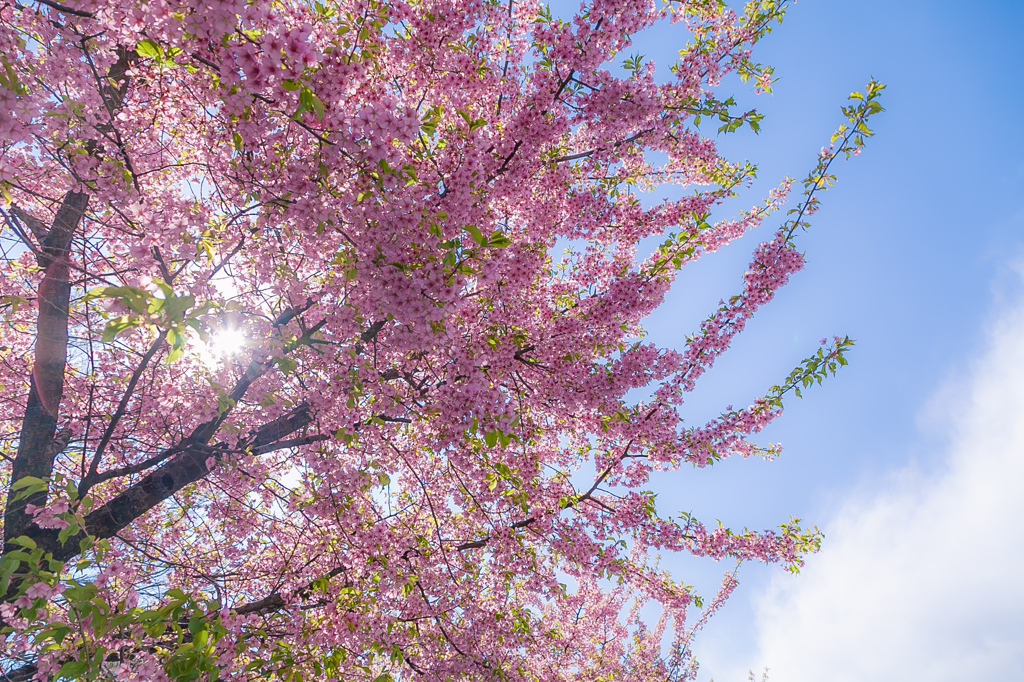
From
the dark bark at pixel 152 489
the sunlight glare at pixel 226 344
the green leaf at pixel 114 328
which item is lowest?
the green leaf at pixel 114 328

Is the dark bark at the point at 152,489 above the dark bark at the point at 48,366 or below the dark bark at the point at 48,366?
below

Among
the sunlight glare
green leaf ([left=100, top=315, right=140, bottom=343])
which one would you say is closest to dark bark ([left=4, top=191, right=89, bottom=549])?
the sunlight glare

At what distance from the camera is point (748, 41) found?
5.83 meters

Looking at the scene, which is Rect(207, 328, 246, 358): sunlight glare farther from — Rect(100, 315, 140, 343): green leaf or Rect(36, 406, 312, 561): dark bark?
Rect(100, 315, 140, 343): green leaf

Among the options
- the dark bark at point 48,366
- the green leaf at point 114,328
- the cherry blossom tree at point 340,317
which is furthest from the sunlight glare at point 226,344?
the green leaf at point 114,328

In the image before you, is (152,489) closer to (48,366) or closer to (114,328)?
(48,366)

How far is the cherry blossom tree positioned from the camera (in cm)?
329

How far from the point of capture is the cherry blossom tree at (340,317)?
3.29 m

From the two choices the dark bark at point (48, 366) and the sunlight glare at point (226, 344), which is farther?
the dark bark at point (48, 366)

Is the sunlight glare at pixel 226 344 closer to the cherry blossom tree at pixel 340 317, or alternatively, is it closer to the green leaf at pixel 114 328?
the cherry blossom tree at pixel 340 317

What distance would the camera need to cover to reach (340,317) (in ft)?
15.3

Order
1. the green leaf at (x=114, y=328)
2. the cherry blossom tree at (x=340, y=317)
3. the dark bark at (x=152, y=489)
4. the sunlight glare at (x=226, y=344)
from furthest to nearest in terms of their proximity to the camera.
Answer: the dark bark at (x=152, y=489), the sunlight glare at (x=226, y=344), the cherry blossom tree at (x=340, y=317), the green leaf at (x=114, y=328)

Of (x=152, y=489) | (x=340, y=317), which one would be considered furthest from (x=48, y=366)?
(x=340, y=317)

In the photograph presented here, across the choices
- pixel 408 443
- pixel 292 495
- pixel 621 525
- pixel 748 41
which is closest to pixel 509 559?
pixel 621 525
